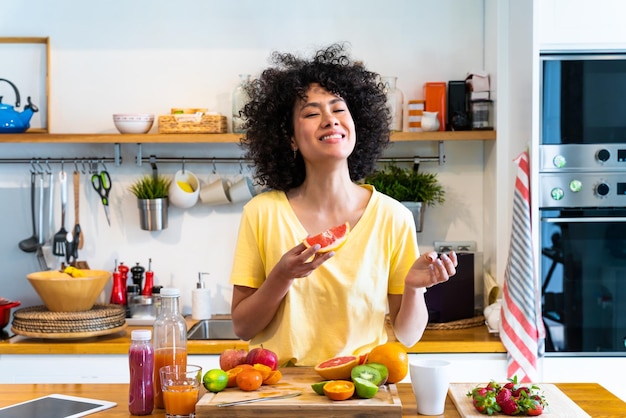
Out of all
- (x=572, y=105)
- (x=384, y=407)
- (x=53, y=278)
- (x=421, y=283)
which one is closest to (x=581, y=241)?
(x=572, y=105)

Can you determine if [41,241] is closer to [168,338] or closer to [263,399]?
[168,338]

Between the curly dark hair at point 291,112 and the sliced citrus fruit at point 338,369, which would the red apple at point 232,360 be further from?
the curly dark hair at point 291,112

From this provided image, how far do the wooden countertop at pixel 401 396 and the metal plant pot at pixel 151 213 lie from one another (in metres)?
1.67

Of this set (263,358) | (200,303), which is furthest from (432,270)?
(200,303)

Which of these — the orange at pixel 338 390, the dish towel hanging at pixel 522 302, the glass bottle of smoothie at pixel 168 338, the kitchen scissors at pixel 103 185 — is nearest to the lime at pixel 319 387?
the orange at pixel 338 390

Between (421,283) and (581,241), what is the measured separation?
5.14 feet

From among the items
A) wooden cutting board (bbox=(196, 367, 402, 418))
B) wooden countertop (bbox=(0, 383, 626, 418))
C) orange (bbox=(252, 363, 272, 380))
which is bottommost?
wooden countertop (bbox=(0, 383, 626, 418))

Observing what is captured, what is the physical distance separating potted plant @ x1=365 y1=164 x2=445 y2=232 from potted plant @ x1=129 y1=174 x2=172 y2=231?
0.95 metres

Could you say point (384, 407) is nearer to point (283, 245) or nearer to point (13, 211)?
point (283, 245)

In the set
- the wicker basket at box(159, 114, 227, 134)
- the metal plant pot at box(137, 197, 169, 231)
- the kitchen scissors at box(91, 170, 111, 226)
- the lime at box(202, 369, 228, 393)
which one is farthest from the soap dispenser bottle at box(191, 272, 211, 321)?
the lime at box(202, 369, 228, 393)

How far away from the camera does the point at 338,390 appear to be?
1824 mm

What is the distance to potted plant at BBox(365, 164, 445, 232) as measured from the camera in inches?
150

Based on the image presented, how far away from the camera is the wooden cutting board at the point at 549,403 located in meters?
1.91

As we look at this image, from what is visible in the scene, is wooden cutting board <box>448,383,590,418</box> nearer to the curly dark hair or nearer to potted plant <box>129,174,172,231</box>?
the curly dark hair
